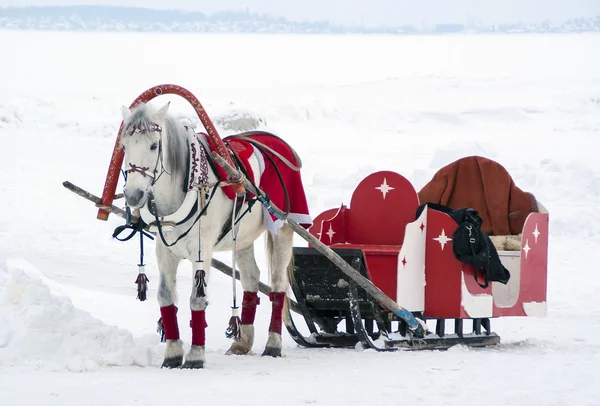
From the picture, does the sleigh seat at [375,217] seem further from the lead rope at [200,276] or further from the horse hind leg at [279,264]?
the lead rope at [200,276]

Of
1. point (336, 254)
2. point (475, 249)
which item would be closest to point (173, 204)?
point (336, 254)

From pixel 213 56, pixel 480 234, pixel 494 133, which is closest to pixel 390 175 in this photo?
pixel 480 234

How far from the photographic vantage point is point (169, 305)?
23.6ft

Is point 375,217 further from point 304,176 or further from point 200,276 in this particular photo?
point 304,176

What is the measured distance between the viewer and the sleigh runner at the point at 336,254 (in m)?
7.02

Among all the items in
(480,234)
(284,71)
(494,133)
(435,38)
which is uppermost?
(435,38)

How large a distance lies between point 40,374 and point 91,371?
0.37 meters

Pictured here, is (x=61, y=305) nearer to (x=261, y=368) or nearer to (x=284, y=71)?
(x=261, y=368)

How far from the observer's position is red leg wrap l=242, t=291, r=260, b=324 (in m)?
8.24

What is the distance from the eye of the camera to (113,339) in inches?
278

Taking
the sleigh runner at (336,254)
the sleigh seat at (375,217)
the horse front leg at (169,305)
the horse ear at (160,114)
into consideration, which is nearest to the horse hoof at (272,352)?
the sleigh runner at (336,254)

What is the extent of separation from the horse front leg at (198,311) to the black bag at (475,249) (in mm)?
2190

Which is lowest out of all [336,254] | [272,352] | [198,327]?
[272,352]

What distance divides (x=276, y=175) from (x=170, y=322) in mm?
1602
